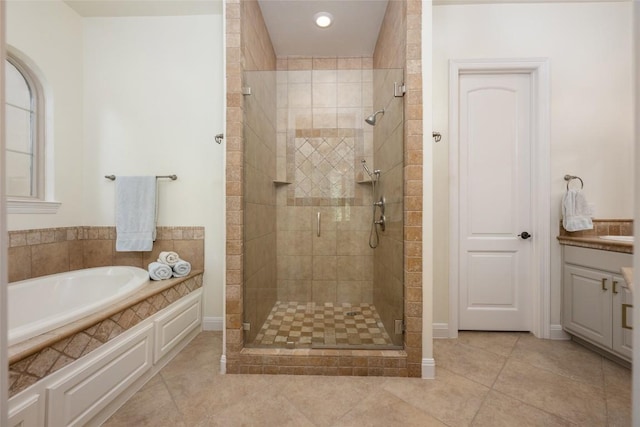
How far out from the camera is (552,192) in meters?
2.18

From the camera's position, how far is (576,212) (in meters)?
2.07

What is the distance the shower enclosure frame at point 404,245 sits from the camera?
64.4 inches

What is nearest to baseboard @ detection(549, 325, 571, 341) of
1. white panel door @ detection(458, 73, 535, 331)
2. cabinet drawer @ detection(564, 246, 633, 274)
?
white panel door @ detection(458, 73, 535, 331)

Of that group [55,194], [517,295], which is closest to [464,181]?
[517,295]

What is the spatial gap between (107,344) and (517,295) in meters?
2.89

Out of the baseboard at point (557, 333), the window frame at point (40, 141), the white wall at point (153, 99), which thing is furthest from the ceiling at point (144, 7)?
the baseboard at point (557, 333)

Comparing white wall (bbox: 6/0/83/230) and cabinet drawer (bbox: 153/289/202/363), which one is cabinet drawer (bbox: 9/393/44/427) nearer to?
cabinet drawer (bbox: 153/289/202/363)

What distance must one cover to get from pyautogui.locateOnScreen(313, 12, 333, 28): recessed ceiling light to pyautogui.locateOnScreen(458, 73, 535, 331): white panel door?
1244mm

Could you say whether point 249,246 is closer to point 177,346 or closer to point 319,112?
point 177,346

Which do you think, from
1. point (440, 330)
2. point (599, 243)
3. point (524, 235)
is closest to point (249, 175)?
point (440, 330)

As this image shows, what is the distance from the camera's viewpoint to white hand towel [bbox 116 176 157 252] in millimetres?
2242

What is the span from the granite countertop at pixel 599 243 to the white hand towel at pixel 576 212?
0.31ft

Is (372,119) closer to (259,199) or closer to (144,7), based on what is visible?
(259,199)

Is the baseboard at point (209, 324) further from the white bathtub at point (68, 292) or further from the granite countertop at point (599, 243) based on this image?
the granite countertop at point (599, 243)
